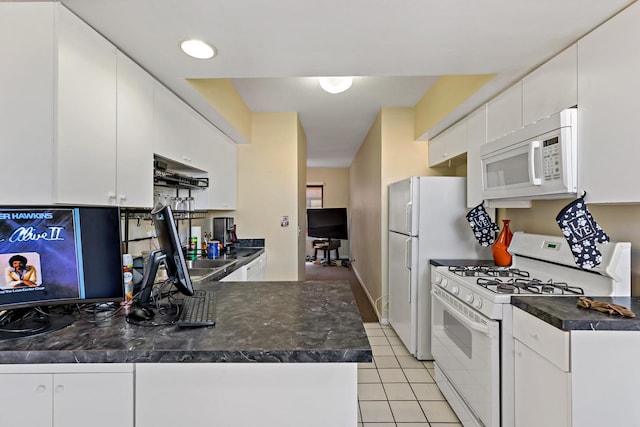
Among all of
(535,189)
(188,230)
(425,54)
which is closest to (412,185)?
(535,189)

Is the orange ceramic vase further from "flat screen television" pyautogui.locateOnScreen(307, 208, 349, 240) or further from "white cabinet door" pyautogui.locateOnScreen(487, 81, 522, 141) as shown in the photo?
"flat screen television" pyautogui.locateOnScreen(307, 208, 349, 240)

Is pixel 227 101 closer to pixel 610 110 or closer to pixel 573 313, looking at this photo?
pixel 610 110

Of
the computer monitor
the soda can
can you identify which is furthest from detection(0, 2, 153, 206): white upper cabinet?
the soda can

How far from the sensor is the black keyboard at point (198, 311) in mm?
1092

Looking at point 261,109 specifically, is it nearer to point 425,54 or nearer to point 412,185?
point 412,185

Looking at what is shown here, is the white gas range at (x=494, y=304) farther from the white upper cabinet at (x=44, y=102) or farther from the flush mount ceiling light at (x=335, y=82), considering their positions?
the white upper cabinet at (x=44, y=102)

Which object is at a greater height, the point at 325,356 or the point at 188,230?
the point at 188,230

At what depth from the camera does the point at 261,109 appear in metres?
3.56

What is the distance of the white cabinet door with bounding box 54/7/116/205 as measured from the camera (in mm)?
1254

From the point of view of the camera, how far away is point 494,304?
1.56 metres

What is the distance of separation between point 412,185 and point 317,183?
18.4 ft

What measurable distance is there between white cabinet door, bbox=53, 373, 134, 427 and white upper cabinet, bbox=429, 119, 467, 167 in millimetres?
2770

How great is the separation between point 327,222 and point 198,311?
21.5 feet

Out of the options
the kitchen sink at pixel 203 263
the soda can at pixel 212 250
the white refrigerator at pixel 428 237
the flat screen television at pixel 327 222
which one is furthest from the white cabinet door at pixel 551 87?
the flat screen television at pixel 327 222
